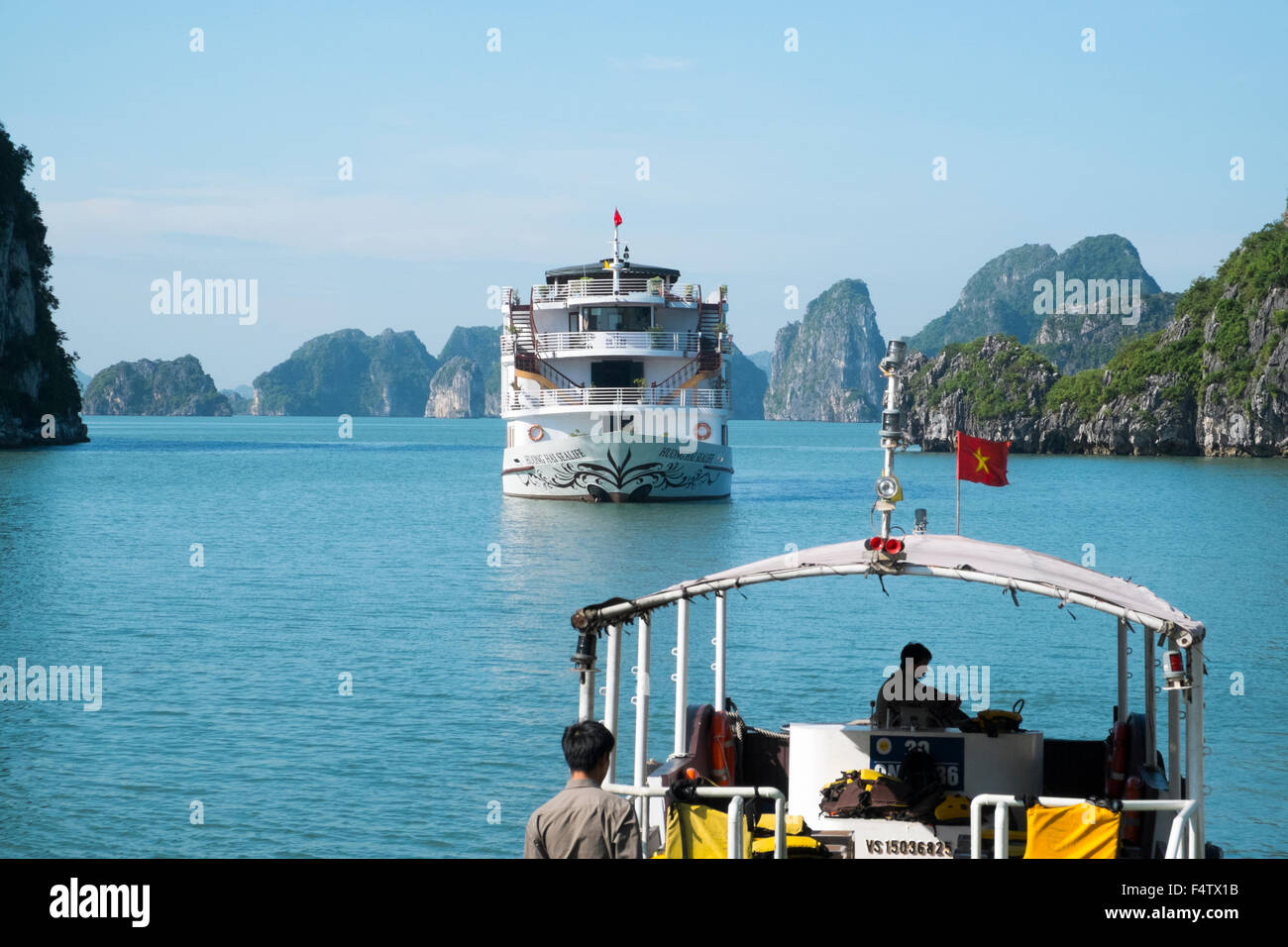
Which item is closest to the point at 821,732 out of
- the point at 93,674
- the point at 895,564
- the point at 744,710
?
the point at 895,564

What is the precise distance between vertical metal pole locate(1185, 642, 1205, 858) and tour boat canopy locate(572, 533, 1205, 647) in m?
0.18

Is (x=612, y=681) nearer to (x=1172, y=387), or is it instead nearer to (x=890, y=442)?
(x=890, y=442)

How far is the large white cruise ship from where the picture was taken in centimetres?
5362

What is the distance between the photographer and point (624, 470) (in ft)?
180

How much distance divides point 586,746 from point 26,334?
4627 inches

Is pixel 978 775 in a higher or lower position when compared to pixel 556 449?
lower

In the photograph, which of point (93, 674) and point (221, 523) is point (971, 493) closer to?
point (221, 523)

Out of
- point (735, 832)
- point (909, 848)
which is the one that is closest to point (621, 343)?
point (909, 848)

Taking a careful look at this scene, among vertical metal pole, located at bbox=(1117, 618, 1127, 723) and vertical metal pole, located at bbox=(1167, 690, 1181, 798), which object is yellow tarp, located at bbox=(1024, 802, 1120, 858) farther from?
vertical metal pole, located at bbox=(1117, 618, 1127, 723)

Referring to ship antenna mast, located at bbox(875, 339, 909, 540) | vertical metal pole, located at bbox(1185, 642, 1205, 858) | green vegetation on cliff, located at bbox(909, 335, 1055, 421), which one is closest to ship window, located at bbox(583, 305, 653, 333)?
ship antenna mast, located at bbox(875, 339, 909, 540)

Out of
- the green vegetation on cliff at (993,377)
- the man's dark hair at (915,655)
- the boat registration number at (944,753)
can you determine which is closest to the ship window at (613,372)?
the man's dark hair at (915,655)

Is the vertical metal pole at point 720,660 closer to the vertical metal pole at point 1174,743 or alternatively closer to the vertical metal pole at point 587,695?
the vertical metal pole at point 587,695

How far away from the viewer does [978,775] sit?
415 inches
